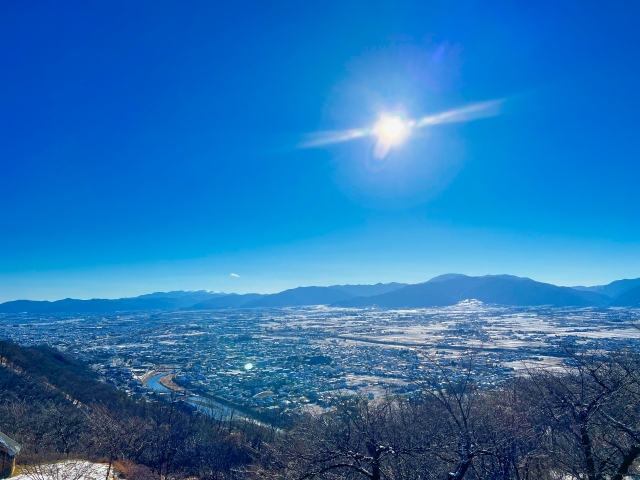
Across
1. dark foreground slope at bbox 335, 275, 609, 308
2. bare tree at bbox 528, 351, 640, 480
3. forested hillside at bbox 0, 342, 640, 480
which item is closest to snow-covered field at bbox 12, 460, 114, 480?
forested hillside at bbox 0, 342, 640, 480

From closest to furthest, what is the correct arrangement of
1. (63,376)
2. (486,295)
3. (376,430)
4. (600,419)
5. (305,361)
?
1. (600,419)
2. (376,430)
3. (63,376)
4. (305,361)
5. (486,295)

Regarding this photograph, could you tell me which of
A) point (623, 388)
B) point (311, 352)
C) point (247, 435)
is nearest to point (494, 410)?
point (623, 388)

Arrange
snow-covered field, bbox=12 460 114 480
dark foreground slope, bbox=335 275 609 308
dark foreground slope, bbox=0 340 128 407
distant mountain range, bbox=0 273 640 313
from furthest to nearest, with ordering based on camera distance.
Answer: dark foreground slope, bbox=335 275 609 308 < distant mountain range, bbox=0 273 640 313 < dark foreground slope, bbox=0 340 128 407 < snow-covered field, bbox=12 460 114 480

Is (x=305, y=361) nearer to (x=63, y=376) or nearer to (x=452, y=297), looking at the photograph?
(x=63, y=376)

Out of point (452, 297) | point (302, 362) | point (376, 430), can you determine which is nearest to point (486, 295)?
point (452, 297)

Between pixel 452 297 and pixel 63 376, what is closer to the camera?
pixel 63 376

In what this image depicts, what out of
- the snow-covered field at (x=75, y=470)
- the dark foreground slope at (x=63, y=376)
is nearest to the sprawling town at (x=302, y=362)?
the dark foreground slope at (x=63, y=376)

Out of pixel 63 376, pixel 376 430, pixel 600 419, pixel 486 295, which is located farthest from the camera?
pixel 486 295

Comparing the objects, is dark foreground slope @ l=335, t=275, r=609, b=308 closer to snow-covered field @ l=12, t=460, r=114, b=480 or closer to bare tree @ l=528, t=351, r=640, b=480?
snow-covered field @ l=12, t=460, r=114, b=480

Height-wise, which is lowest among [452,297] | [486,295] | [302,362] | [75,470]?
[302,362]
